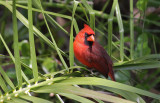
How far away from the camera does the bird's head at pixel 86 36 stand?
1.76 m

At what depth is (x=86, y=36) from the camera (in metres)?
1.80

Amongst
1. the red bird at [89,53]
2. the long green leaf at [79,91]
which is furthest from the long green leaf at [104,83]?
the red bird at [89,53]

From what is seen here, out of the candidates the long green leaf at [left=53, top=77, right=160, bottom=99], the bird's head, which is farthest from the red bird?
the long green leaf at [left=53, top=77, right=160, bottom=99]

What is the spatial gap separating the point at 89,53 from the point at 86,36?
0.11 metres

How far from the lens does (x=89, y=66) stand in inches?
71.6

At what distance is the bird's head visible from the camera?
176cm

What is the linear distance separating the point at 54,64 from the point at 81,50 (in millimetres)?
810

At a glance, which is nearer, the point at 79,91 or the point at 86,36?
the point at 79,91

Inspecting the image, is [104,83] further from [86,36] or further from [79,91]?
[86,36]

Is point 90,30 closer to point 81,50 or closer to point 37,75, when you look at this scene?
point 81,50

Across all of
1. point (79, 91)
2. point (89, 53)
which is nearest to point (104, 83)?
point (79, 91)

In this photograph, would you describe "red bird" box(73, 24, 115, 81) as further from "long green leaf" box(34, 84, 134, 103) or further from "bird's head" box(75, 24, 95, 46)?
"long green leaf" box(34, 84, 134, 103)

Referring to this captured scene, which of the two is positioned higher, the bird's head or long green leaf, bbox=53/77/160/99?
the bird's head

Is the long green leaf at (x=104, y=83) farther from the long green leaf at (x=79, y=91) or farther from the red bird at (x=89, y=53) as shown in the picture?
the red bird at (x=89, y=53)
